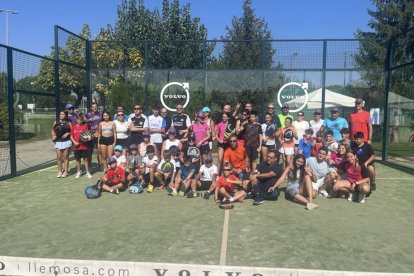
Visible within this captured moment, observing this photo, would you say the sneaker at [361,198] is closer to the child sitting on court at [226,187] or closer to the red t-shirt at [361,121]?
the child sitting on court at [226,187]

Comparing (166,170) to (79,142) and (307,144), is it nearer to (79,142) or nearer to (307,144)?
(79,142)

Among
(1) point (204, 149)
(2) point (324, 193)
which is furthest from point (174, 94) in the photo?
(2) point (324, 193)

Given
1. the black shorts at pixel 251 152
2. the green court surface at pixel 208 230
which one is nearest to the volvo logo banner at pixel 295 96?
the black shorts at pixel 251 152

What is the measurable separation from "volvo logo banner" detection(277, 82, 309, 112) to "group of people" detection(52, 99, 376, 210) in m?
2.93

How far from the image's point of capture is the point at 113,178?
26.3 ft

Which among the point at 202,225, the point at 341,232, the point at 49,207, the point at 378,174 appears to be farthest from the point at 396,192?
the point at 49,207

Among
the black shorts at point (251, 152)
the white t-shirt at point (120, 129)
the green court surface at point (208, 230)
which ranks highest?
the white t-shirt at point (120, 129)

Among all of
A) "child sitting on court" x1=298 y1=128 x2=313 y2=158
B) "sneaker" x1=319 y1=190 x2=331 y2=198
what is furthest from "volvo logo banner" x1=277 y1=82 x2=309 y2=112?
"sneaker" x1=319 y1=190 x2=331 y2=198

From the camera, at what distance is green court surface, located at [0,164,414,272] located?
4.50m

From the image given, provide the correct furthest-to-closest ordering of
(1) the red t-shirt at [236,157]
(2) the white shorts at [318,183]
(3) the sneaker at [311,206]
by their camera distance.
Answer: (1) the red t-shirt at [236,157]
(2) the white shorts at [318,183]
(3) the sneaker at [311,206]

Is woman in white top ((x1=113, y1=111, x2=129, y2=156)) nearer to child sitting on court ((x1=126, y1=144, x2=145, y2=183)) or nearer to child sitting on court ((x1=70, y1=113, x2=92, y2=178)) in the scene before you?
child sitting on court ((x1=70, y1=113, x2=92, y2=178))

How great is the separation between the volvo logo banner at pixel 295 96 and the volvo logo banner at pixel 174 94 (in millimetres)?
3104

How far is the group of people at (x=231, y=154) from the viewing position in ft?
24.3

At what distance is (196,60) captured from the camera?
1609 cm
